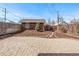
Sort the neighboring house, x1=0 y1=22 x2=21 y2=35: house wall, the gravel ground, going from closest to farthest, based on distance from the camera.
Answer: the gravel ground, the neighboring house, x1=0 y1=22 x2=21 y2=35: house wall

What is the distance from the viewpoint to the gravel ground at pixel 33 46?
15.6ft

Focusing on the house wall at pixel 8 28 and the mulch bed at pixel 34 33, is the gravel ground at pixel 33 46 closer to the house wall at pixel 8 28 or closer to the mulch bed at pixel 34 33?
the mulch bed at pixel 34 33

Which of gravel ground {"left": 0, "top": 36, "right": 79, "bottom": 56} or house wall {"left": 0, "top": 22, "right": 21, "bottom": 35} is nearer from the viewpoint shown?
gravel ground {"left": 0, "top": 36, "right": 79, "bottom": 56}

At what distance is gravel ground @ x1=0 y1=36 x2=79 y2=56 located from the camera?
4742 mm

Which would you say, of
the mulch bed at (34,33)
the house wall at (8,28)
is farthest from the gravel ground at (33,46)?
the house wall at (8,28)

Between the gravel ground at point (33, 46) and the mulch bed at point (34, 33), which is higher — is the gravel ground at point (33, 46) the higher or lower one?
the lower one

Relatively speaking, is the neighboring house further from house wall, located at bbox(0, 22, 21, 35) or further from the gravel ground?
the gravel ground

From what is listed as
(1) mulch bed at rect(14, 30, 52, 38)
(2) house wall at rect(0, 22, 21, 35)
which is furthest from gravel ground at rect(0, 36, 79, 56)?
(2) house wall at rect(0, 22, 21, 35)

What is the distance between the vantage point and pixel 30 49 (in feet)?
15.9

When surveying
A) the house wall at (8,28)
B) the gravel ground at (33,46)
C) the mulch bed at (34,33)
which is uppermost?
the house wall at (8,28)

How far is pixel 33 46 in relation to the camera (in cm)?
492

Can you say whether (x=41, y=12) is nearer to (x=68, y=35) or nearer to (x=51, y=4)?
(x=51, y=4)

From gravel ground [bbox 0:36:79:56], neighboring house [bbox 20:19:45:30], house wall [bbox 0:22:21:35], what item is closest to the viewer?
gravel ground [bbox 0:36:79:56]

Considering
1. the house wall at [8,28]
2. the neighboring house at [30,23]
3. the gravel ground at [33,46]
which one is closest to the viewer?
the gravel ground at [33,46]
